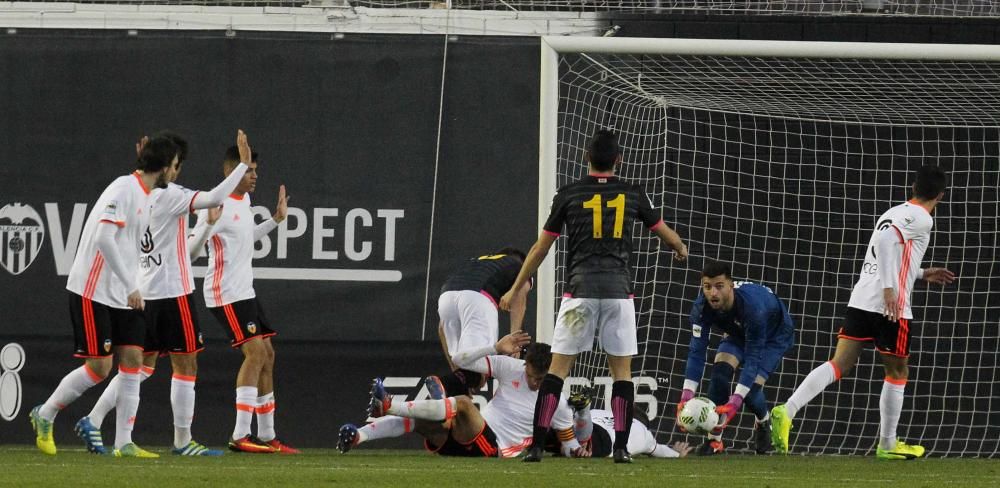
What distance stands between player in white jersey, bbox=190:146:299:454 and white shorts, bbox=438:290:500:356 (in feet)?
3.95

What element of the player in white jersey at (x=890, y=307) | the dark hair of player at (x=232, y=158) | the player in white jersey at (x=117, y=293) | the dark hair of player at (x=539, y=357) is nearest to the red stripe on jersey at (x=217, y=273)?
the dark hair of player at (x=232, y=158)

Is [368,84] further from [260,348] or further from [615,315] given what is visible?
[615,315]

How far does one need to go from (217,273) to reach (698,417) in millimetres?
3256

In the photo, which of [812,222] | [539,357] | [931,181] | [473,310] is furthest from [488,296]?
[812,222]

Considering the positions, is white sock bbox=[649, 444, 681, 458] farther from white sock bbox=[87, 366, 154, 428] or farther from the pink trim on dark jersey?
white sock bbox=[87, 366, 154, 428]

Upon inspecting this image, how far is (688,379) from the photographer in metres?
10.3

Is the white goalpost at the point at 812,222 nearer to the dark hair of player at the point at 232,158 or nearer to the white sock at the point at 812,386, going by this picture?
the white sock at the point at 812,386

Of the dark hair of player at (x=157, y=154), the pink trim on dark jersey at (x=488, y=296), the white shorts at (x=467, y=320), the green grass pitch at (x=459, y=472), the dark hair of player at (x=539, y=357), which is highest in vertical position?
the dark hair of player at (x=157, y=154)

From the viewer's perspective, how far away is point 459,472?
7.34 meters

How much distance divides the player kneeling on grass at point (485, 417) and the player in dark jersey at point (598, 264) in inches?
23.7

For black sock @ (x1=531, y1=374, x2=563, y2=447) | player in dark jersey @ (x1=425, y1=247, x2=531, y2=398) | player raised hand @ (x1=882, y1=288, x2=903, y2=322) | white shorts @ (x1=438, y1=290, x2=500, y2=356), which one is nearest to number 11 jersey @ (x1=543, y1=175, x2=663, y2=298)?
black sock @ (x1=531, y1=374, x2=563, y2=447)

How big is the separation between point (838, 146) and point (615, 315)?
414 centimetres

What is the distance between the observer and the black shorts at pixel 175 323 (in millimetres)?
9016

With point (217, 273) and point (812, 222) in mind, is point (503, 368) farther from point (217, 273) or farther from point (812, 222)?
point (812, 222)
